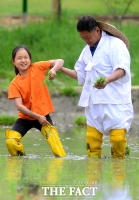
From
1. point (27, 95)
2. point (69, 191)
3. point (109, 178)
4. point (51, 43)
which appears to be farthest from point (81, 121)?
point (69, 191)

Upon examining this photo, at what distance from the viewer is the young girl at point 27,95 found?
29.5 ft

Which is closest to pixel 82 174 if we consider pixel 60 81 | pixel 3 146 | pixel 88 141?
pixel 88 141

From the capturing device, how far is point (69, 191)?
6.60m

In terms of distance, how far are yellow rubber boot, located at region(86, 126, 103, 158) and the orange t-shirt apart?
0.56 metres

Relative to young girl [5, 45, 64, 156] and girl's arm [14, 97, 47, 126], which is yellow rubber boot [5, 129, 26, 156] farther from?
girl's arm [14, 97, 47, 126]

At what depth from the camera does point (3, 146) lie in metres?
10.4

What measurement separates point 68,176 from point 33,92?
191cm

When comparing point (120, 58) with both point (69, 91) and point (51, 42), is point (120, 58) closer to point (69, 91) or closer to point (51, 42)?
point (69, 91)

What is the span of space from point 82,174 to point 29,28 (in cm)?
1188

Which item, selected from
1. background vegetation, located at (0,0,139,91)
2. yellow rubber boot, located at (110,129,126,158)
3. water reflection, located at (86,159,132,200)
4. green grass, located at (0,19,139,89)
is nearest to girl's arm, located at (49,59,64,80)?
yellow rubber boot, located at (110,129,126,158)

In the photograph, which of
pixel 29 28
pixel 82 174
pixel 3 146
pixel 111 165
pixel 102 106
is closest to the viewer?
pixel 82 174

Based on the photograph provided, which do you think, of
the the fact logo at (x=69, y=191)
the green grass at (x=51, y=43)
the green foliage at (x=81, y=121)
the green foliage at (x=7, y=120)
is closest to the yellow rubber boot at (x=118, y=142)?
the the fact logo at (x=69, y=191)

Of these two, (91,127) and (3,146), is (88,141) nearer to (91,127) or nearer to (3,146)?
(91,127)

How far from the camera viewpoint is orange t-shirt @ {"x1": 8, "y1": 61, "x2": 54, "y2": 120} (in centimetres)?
902
